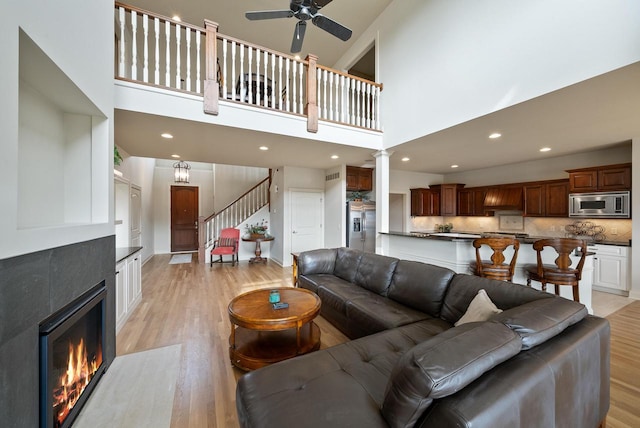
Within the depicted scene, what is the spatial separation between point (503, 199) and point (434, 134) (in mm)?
3578

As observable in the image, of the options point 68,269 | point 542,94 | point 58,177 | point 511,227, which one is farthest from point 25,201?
point 511,227

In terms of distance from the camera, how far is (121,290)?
286cm

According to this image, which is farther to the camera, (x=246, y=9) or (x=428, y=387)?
(x=246, y=9)

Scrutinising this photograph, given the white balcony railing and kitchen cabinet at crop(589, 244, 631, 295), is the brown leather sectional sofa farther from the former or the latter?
kitchen cabinet at crop(589, 244, 631, 295)

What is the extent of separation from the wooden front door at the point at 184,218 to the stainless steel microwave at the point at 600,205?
9717mm

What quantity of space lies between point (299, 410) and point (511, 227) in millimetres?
6834

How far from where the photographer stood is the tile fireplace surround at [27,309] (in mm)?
1058

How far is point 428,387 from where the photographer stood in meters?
0.82

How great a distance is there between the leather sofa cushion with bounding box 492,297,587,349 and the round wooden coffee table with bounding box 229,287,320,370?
1.44 m

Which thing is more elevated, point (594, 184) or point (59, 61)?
point (59, 61)

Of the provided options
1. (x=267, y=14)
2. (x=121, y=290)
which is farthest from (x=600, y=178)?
(x=121, y=290)

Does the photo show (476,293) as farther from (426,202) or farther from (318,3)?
(426,202)

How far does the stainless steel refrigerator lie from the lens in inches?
227

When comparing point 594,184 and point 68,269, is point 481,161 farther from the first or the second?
point 68,269
